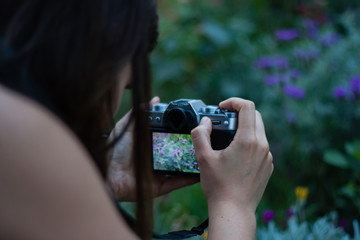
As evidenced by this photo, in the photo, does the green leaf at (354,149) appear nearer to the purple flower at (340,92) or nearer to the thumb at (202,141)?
the purple flower at (340,92)

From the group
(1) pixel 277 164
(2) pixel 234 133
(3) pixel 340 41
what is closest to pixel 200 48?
(3) pixel 340 41

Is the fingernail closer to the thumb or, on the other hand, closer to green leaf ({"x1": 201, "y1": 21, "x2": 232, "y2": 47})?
the thumb

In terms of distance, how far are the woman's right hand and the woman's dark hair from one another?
0.83ft

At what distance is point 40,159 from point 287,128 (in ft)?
5.25

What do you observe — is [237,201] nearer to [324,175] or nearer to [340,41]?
[324,175]

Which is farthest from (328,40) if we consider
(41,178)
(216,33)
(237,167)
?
(41,178)

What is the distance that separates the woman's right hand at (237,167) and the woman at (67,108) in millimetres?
126

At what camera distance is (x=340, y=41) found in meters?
2.15

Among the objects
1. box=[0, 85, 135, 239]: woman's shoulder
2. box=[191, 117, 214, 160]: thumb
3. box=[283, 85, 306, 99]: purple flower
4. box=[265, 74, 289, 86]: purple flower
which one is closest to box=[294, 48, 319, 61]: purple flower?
box=[265, 74, 289, 86]: purple flower

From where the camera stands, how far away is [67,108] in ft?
1.87

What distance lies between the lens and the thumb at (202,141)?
2.65 ft

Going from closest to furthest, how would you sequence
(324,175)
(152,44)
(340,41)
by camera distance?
(152,44) → (324,175) → (340,41)

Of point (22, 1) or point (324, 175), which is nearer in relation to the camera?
point (22, 1)

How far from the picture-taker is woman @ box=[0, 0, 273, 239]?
482 millimetres
